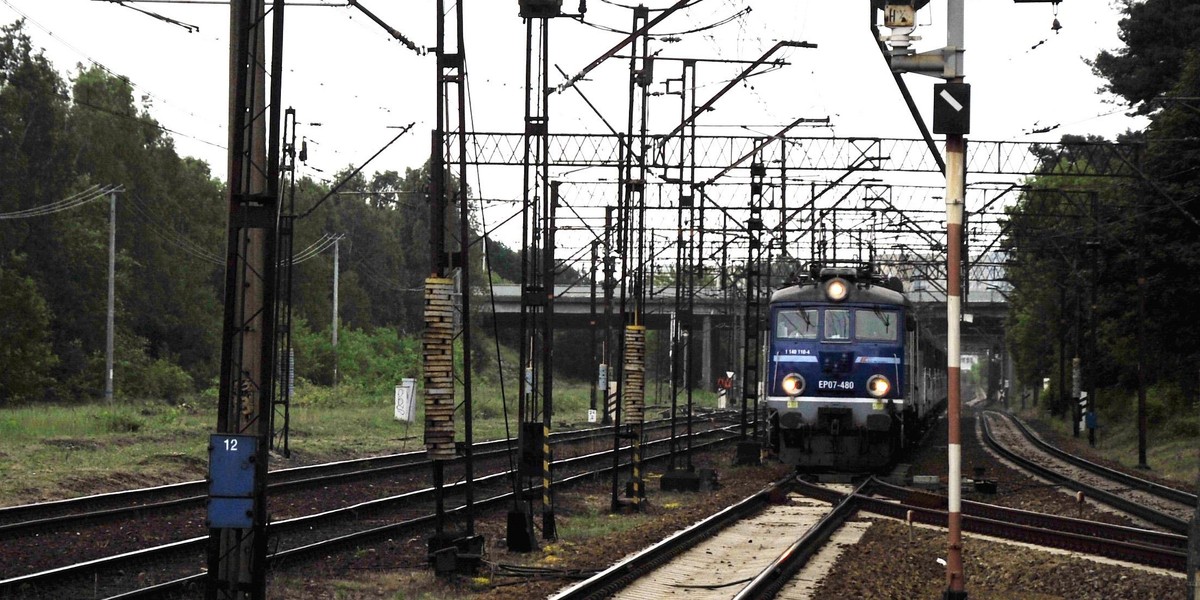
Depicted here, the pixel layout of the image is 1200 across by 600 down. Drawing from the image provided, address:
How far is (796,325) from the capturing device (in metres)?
27.2

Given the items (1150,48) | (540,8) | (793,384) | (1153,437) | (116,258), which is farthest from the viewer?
(116,258)

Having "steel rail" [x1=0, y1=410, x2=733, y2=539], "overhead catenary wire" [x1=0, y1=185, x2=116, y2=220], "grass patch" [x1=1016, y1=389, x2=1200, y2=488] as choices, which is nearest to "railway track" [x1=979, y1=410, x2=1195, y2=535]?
"grass patch" [x1=1016, y1=389, x2=1200, y2=488]

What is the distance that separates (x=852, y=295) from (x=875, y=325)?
72 centimetres

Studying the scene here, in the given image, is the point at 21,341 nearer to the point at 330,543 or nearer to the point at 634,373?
the point at 634,373

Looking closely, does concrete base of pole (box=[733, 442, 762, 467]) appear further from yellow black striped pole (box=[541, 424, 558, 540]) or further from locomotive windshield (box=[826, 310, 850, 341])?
yellow black striped pole (box=[541, 424, 558, 540])

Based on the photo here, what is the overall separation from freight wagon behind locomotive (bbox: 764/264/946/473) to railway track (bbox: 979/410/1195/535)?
387 centimetres

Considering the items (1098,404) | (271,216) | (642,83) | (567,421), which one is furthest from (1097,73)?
(271,216)

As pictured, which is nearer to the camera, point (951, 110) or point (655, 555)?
point (951, 110)

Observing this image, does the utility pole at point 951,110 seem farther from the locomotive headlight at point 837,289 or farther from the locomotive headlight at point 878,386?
the locomotive headlight at point 837,289

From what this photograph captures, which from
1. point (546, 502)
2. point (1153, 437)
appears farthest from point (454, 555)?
point (1153, 437)

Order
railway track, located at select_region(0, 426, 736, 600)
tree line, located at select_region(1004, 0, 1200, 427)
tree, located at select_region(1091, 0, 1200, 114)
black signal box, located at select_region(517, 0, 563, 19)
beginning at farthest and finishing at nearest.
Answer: tree, located at select_region(1091, 0, 1200, 114) < tree line, located at select_region(1004, 0, 1200, 427) < black signal box, located at select_region(517, 0, 563, 19) < railway track, located at select_region(0, 426, 736, 600)

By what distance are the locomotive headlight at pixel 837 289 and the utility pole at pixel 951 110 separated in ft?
50.8

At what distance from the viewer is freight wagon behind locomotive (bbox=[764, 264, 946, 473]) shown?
26297 mm

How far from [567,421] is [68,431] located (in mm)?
25154
